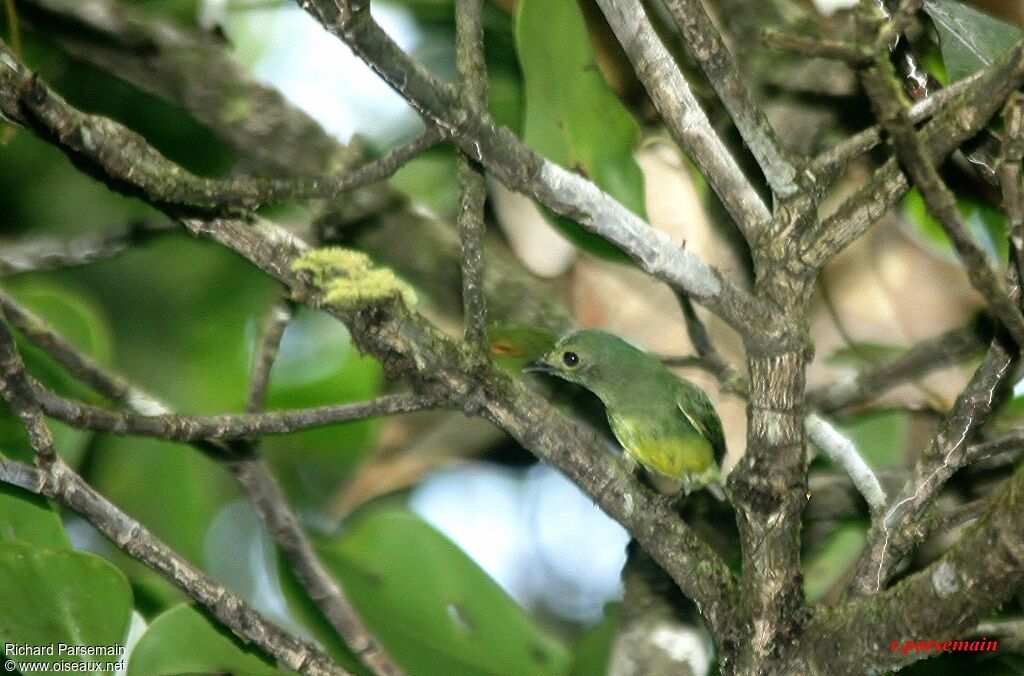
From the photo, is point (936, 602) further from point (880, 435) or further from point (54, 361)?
point (54, 361)

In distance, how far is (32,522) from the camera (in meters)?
2.41

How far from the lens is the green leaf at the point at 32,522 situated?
2.39 metres

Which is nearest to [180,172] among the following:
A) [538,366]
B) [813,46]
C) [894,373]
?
[813,46]

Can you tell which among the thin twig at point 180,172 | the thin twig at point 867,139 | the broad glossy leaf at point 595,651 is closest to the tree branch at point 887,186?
the thin twig at point 867,139

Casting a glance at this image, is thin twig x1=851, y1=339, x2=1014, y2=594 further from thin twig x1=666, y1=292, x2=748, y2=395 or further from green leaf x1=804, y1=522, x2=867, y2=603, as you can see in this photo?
green leaf x1=804, y1=522, x2=867, y2=603

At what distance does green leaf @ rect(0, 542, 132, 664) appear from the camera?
225cm

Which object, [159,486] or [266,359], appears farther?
[159,486]

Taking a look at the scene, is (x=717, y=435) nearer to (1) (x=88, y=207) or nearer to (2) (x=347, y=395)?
(2) (x=347, y=395)

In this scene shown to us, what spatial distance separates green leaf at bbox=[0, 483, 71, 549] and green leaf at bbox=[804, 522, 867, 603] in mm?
1712

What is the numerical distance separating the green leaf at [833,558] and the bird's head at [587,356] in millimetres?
660

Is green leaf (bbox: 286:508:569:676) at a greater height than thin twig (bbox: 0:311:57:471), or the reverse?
green leaf (bbox: 286:508:569:676)

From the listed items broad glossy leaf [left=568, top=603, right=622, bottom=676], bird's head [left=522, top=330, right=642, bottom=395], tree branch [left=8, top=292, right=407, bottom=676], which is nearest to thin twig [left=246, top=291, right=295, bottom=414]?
tree branch [left=8, top=292, right=407, bottom=676]

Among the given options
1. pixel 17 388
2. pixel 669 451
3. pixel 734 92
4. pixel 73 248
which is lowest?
pixel 17 388

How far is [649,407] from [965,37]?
128 centimetres
